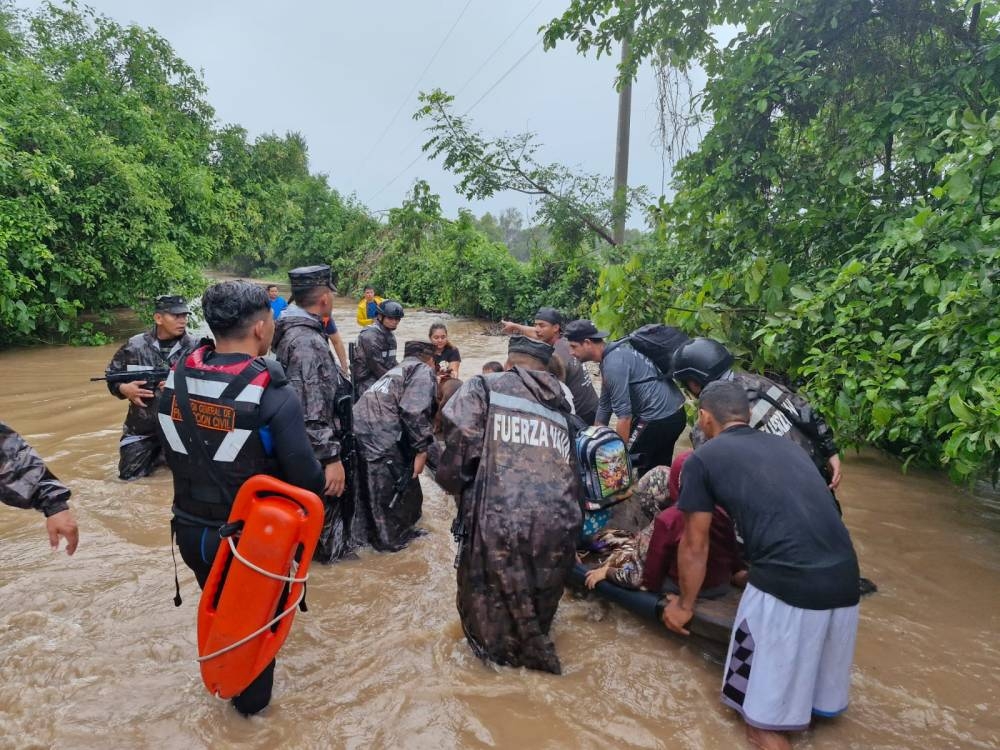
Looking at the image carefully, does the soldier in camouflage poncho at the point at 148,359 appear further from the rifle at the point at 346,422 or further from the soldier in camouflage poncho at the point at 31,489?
the soldier in camouflage poncho at the point at 31,489

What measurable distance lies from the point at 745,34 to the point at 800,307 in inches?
113

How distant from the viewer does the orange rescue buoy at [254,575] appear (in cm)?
224

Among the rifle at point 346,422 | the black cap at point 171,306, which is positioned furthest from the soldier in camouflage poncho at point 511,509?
the black cap at point 171,306

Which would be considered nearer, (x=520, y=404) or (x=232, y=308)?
(x=232, y=308)

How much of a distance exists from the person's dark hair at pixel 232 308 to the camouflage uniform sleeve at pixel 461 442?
0.98 meters

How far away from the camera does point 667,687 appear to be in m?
3.09

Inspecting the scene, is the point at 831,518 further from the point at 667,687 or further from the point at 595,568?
the point at 595,568

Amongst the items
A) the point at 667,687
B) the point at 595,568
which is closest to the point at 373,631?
the point at 595,568

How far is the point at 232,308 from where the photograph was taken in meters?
2.39

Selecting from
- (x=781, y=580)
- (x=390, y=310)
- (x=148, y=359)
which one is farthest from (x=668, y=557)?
(x=148, y=359)

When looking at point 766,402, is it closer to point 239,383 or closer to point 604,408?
point 604,408

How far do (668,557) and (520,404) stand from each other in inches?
44.3

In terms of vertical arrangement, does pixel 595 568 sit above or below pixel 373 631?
above

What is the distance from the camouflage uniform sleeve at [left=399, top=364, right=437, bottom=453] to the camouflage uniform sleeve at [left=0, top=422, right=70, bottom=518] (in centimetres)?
206
